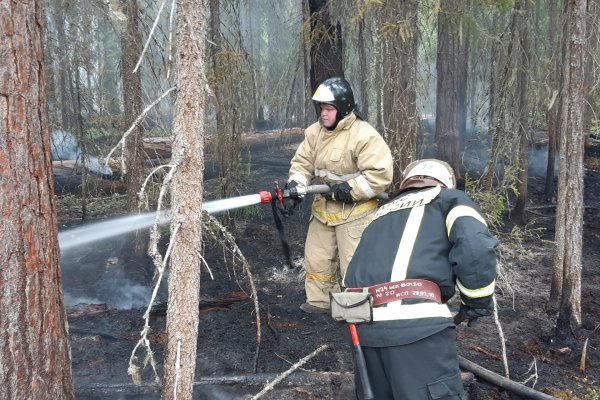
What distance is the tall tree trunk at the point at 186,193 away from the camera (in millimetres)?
2959

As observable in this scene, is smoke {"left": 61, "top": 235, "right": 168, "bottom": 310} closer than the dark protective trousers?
No

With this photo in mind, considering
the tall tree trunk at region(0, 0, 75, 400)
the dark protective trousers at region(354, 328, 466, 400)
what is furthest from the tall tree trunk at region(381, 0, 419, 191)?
the tall tree trunk at region(0, 0, 75, 400)

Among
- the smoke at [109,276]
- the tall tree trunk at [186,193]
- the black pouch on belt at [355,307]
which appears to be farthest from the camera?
the smoke at [109,276]

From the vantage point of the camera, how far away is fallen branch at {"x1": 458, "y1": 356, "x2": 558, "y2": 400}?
418cm

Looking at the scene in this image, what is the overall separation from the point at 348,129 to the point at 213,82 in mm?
2654

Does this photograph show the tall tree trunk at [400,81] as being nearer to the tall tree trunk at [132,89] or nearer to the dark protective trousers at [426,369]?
the tall tree trunk at [132,89]

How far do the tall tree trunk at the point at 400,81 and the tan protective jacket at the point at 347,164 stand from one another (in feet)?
3.58

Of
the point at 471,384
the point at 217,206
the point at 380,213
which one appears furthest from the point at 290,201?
the point at 471,384

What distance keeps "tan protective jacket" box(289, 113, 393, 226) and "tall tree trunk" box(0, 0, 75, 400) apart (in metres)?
2.73

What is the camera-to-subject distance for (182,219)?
2994 millimetres

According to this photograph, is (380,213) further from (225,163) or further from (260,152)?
(260,152)

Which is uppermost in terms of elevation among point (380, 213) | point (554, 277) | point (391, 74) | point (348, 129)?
point (391, 74)

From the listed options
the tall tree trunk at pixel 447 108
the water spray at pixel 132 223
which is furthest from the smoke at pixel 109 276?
the tall tree trunk at pixel 447 108

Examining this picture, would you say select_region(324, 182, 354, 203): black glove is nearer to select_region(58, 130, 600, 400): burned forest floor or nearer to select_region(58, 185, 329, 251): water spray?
select_region(58, 185, 329, 251): water spray
